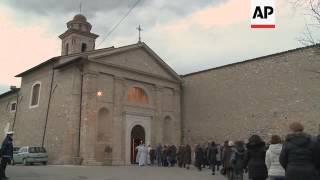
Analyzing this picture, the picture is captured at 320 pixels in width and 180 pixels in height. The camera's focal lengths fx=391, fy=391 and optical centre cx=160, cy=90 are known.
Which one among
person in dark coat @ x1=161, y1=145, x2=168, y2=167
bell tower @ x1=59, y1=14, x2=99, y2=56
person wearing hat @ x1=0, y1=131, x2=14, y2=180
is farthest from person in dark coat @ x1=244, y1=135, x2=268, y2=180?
bell tower @ x1=59, y1=14, x2=99, y2=56

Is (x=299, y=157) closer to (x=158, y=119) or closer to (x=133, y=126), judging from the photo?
(x=133, y=126)

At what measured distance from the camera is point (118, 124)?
84.1ft

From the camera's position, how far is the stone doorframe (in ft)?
85.1

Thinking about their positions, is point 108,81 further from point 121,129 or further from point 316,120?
point 316,120

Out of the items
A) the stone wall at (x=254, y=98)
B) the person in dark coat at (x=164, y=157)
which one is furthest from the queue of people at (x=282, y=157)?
the stone wall at (x=254, y=98)

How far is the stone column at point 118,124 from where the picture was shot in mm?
25062

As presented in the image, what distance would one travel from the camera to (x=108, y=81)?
25.7 meters

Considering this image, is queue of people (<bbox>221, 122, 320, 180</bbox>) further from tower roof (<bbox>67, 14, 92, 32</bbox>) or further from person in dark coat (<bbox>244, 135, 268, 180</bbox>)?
tower roof (<bbox>67, 14, 92, 32</bbox>)

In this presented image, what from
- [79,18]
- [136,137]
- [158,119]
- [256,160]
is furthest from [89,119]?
[79,18]

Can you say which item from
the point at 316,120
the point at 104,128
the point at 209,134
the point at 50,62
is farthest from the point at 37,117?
the point at 316,120

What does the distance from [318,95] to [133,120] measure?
39.0ft

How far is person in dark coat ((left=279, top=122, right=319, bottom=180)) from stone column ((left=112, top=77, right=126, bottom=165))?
1962 centimetres

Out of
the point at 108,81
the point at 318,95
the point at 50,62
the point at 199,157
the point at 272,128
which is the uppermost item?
the point at 50,62

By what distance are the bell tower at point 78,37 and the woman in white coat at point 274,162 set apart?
112 ft
